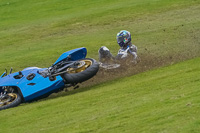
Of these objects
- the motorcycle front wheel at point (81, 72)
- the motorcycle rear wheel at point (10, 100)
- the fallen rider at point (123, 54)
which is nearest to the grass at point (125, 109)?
the motorcycle rear wheel at point (10, 100)

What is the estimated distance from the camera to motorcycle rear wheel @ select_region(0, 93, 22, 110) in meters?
10.6

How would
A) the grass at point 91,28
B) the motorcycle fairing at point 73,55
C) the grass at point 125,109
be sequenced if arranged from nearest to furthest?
the grass at point 125,109 < the motorcycle fairing at point 73,55 < the grass at point 91,28

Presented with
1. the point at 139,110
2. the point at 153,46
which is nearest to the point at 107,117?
the point at 139,110

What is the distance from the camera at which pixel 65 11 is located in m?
27.6

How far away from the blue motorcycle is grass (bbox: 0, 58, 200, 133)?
33 centimetres

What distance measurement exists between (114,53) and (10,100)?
6375 mm

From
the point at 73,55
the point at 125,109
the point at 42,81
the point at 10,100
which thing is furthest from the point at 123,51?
the point at 125,109

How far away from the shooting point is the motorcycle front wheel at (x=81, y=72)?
10.8 meters

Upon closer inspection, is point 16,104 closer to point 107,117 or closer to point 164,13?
point 107,117

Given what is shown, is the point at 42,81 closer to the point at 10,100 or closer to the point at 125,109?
the point at 10,100

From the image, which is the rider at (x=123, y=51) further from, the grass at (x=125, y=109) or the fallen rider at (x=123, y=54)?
the grass at (x=125, y=109)

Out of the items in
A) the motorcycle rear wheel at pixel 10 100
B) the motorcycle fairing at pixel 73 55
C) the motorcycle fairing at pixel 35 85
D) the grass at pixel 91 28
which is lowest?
the grass at pixel 91 28

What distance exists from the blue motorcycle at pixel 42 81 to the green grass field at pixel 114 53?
0.29m

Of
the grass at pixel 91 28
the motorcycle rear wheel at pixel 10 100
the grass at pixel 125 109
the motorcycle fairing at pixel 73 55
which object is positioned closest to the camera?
the grass at pixel 125 109
